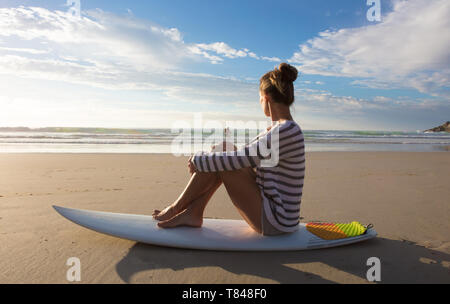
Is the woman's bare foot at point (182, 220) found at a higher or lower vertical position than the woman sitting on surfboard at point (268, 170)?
lower

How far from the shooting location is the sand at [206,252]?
239 cm

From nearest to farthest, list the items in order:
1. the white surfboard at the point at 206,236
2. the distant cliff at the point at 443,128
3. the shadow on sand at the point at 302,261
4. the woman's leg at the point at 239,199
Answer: the shadow on sand at the point at 302,261
the woman's leg at the point at 239,199
the white surfboard at the point at 206,236
the distant cliff at the point at 443,128

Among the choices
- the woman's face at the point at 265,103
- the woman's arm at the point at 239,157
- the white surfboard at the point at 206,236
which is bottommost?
the white surfboard at the point at 206,236

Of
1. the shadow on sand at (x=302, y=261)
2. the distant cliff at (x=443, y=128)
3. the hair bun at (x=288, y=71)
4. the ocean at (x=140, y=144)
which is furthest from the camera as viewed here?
the distant cliff at (x=443, y=128)

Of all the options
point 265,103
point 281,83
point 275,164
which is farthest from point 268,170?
point 281,83

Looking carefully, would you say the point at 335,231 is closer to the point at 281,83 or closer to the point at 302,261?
the point at 302,261

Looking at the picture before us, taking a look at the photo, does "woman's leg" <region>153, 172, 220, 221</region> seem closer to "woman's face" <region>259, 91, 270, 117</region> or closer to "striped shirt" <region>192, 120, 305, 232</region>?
"striped shirt" <region>192, 120, 305, 232</region>

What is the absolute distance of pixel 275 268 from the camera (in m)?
2.48

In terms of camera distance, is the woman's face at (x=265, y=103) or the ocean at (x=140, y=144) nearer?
the woman's face at (x=265, y=103)

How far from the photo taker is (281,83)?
99.2 inches

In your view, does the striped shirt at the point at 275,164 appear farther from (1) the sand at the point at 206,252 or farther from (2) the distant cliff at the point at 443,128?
(2) the distant cliff at the point at 443,128

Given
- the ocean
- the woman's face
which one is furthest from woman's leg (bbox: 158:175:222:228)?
the ocean

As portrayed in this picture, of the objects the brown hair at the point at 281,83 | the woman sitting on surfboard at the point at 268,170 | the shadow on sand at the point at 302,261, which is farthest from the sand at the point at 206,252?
the brown hair at the point at 281,83

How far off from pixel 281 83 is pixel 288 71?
10 cm
